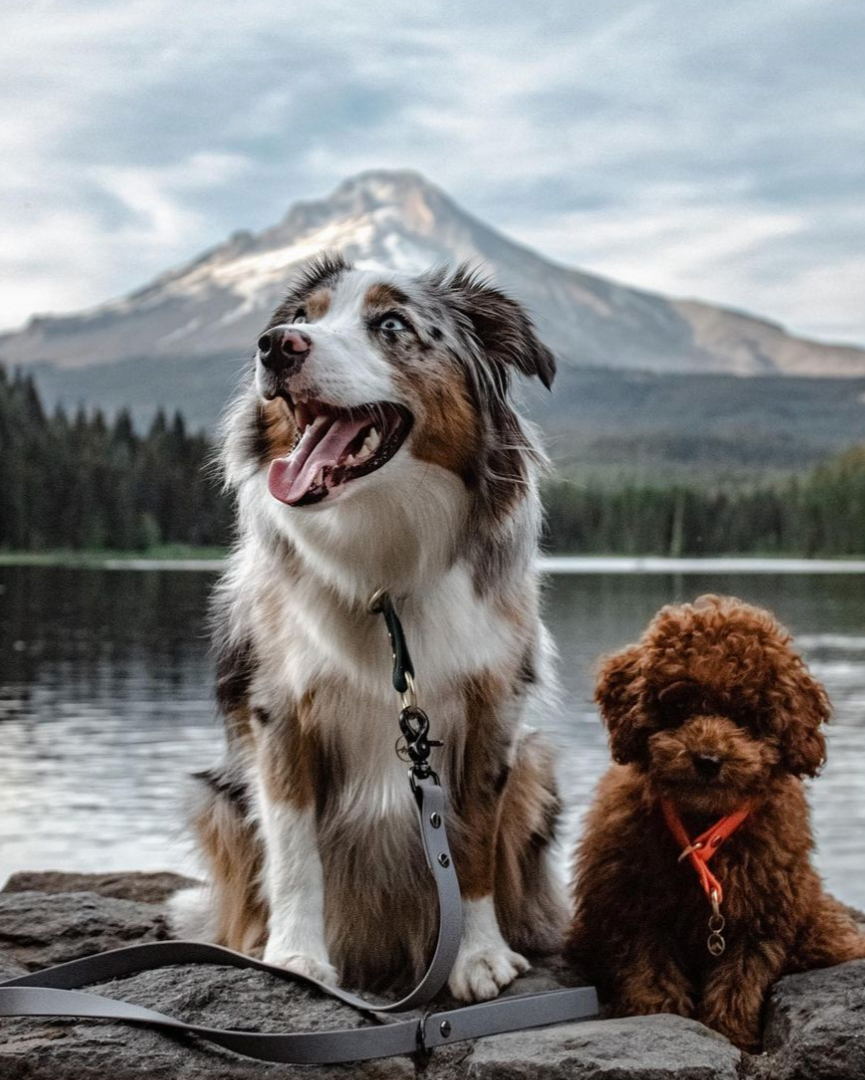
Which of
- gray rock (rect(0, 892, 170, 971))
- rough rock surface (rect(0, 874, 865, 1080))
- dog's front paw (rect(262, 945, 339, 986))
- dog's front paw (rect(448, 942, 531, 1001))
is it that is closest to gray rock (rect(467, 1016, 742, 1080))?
rough rock surface (rect(0, 874, 865, 1080))

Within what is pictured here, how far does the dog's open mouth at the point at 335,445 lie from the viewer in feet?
13.6

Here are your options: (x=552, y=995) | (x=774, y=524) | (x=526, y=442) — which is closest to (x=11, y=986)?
(x=552, y=995)

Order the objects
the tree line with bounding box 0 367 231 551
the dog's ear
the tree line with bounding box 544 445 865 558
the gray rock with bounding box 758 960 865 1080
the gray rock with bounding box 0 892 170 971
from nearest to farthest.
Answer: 1. the gray rock with bounding box 758 960 865 1080
2. the dog's ear
3. the gray rock with bounding box 0 892 170 971
4. the tree line with bounding box 0 367 231 551
5. the tree line with bounding box 544 445 865 558

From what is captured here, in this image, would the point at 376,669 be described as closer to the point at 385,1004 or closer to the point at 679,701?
the point at 679,701

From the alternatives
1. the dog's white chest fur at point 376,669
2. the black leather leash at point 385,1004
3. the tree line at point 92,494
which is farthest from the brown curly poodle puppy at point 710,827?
the tree line at point 92,494

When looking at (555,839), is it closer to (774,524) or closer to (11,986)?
(11,986)

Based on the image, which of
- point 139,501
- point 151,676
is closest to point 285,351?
point 151,676

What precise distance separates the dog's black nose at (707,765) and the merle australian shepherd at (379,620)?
0.72 m

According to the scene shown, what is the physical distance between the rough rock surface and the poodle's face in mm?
635

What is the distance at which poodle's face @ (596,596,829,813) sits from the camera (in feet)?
13.4

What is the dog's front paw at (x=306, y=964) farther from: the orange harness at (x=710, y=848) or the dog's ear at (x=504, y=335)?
the dog's ear at (x=504, y=335)

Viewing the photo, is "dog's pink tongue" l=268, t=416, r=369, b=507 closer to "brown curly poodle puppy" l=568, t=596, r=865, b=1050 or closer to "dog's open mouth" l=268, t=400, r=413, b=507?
"dog's open mouth" l=268, t=400, r=413, b=507

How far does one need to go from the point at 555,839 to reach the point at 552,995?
2.84 ft

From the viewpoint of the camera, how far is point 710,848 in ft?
13.9
